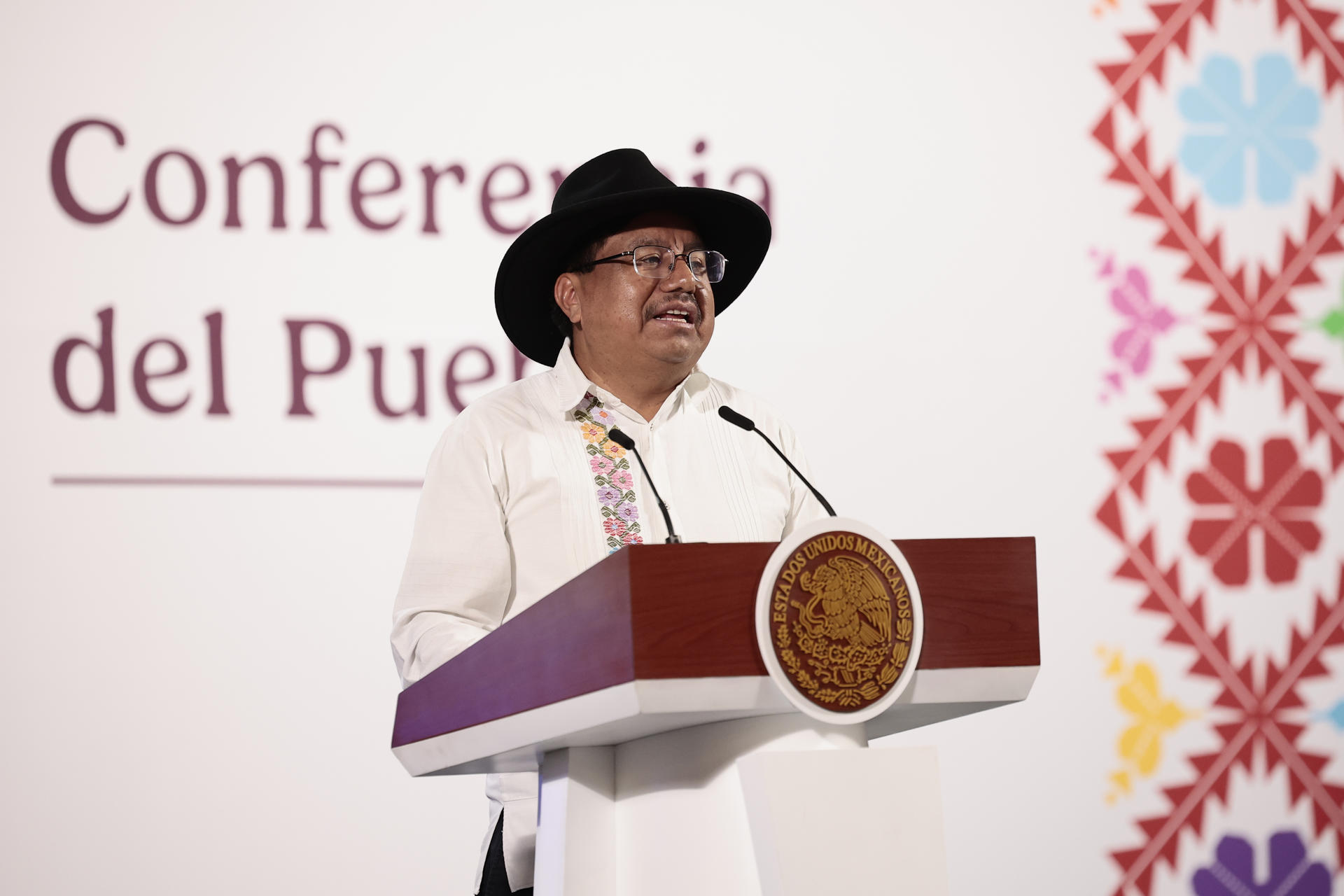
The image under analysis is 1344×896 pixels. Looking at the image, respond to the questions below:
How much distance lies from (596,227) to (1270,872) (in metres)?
2.35

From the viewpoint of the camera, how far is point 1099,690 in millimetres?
3012

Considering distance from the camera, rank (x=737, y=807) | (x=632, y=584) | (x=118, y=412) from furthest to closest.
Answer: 1. (x=118, y=412)
2. (x=737, y=807)
3. (x=632, y=584)

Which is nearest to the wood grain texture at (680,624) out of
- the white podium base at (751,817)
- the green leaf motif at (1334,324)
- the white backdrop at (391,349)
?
the white podium base at (751,817)

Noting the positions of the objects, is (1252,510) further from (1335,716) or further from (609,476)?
(609,476)

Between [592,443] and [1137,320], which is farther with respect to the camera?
[1137,320]

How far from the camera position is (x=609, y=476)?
1.82 metres

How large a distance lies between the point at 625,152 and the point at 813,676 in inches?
46.4

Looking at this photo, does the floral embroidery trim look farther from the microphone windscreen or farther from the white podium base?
the white podium base

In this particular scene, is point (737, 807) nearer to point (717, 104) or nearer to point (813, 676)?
point (813, 676)

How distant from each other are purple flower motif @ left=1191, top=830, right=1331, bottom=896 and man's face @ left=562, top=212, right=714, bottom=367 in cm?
203

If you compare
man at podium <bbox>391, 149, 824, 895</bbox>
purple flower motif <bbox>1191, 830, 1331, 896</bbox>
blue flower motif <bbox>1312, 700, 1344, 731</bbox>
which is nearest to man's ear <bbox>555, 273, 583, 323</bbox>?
man at podium <bbox>391, 149, 824, 895</bbox>

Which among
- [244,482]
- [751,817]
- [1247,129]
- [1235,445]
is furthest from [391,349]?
[1247,129]

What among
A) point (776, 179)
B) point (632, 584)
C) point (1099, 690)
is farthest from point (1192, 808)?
point (632, 584)

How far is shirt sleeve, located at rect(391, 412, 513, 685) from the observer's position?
1.60 metres
